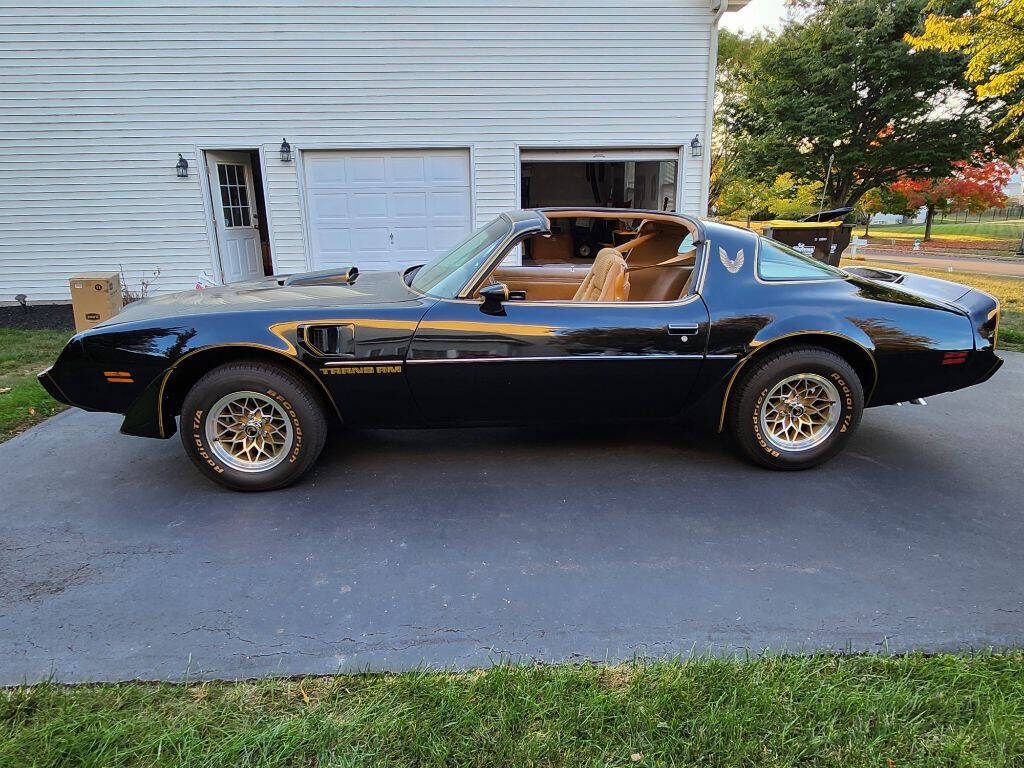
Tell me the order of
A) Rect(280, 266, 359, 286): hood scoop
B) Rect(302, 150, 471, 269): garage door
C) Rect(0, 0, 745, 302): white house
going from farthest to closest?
Rect(302, 150, 471, 269): garage door
Rect(0, 0, 745, 302): white house
Rect(280, 266, 359, 286): hood scoop

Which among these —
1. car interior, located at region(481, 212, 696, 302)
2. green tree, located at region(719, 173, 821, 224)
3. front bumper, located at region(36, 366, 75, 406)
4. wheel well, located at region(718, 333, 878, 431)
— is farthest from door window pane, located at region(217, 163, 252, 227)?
→ green tree, located at region(719, 173, 821, 224)

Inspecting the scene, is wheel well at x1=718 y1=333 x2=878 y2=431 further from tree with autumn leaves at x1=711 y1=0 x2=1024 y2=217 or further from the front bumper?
tree with autumn leaves at x1=711 y1=0 x2=1024 y2=217

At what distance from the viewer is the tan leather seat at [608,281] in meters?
3.70

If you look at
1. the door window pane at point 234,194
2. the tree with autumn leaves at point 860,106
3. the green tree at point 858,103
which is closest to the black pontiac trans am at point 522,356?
the door window pane at point 234,194

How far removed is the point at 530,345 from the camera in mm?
3346

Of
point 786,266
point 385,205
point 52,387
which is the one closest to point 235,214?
point 385,205

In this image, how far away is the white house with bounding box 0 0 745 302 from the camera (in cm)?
916

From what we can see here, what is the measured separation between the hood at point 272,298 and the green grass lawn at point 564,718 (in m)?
1.95

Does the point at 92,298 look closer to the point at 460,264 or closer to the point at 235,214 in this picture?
the point at 235,214

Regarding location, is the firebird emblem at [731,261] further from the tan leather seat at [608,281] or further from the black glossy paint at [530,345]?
the tan leather seat at [608,281]

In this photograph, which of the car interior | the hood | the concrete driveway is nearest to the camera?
the concrete driveway

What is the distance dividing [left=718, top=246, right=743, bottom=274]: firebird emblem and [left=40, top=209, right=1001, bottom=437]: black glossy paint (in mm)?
13

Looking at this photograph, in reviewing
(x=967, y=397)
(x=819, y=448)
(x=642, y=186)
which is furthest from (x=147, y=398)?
(x=642, y=186)

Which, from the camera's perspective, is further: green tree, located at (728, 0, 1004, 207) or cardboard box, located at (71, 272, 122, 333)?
green tree, located at (728, 0, 1004, 207)
